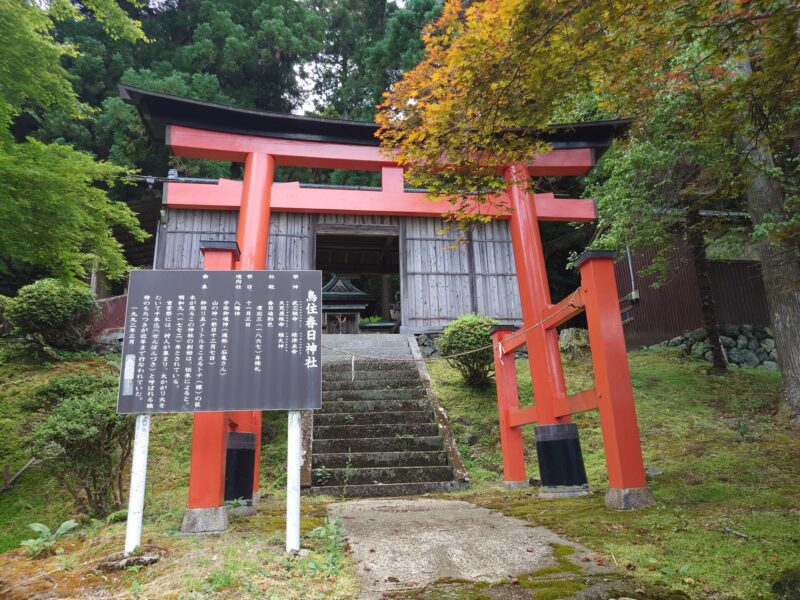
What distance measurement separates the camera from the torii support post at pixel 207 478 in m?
4.06

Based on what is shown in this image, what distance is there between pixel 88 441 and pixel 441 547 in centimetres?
340

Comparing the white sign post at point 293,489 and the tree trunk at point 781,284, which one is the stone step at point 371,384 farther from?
the tree trunk at point 781,284

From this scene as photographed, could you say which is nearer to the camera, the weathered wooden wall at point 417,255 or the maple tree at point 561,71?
the maple tree at point 561,71

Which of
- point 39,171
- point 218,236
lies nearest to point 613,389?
point 39,171

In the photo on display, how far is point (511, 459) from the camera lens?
6332mm

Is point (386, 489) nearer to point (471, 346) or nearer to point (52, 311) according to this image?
point (471, 346)

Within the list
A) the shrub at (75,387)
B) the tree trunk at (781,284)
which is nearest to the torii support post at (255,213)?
the shrub at (75,387)

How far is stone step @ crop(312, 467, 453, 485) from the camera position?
6.35 m

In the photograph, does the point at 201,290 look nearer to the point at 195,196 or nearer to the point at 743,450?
the point at 743,450

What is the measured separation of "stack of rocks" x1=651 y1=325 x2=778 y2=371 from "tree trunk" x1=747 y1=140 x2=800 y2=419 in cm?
439

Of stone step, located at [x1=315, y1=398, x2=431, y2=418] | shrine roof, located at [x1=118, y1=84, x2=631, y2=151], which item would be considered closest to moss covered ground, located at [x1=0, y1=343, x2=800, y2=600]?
stone step, located at [x1=315, y1=398, x2=431, y2=418]

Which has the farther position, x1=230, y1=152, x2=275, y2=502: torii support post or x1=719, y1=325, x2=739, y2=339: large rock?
x1=719, y1=325, x2=739, y2=339: large rock

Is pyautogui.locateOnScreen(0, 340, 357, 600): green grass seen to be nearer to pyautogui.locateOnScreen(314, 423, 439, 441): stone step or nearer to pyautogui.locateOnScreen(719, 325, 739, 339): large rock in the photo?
pyautogui.locateOnScreen(314, 423, 439, 441): stone step

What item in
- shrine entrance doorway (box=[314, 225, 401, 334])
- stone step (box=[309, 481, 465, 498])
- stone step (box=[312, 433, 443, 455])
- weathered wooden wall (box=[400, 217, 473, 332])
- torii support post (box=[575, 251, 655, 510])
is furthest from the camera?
shrine entrance doorway (box=[314, 225, 401, 334])
